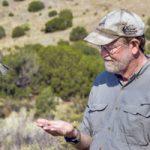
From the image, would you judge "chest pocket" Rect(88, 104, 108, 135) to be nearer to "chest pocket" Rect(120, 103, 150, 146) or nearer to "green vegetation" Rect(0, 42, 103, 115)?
"chest pocket" Rect(120, 103, 150, 146)

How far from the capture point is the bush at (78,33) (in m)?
38.8

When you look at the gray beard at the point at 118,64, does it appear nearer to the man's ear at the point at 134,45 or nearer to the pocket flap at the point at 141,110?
→ the man's ear at the point at 134,45

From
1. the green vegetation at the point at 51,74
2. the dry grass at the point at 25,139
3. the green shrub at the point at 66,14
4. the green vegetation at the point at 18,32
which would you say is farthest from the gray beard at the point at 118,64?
the green shrub at the point at 66,14

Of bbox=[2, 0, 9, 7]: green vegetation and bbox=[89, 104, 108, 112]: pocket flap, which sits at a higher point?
bbox=[89, 104, 108, 112]: pocket flap

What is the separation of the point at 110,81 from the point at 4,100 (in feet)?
64.3

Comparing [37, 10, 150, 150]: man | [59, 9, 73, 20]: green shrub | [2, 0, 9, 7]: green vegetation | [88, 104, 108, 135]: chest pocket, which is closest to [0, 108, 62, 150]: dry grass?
[88, 104, 108, 135]: chest pocket

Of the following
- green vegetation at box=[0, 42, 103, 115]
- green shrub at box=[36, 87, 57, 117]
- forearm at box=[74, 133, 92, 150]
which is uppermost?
forearm at box=[74, 133, 92, 150]

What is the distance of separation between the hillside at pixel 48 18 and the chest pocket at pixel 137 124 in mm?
33820

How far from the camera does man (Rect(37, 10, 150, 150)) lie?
3.83 meters

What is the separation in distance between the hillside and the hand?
3363 centimetres

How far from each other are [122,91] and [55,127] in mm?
502

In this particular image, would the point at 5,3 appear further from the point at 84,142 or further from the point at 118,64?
the point at 118,64

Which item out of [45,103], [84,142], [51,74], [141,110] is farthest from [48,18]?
[141,110]

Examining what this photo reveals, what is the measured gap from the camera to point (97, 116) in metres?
4.09
